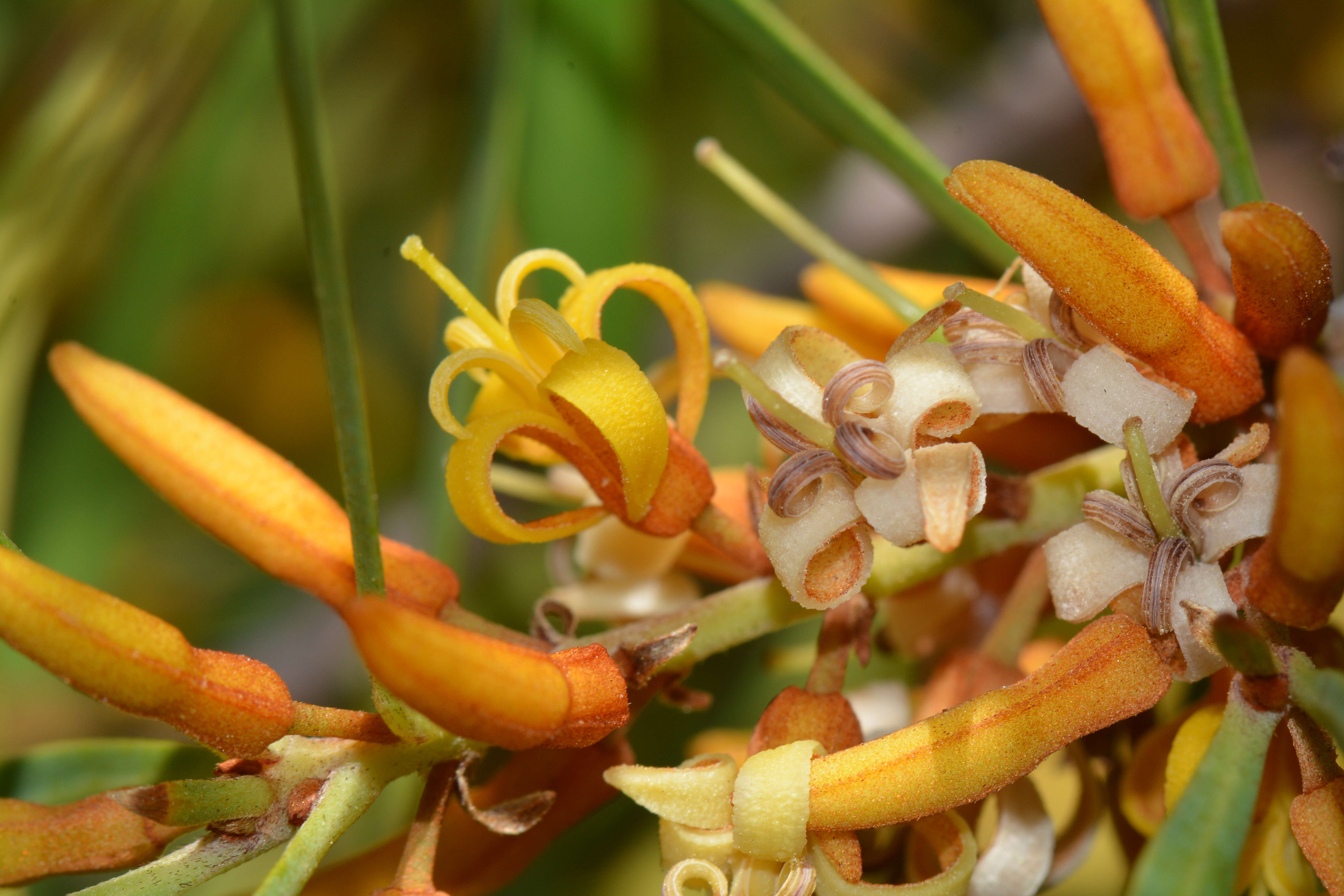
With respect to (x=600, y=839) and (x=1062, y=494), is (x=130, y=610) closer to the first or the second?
(x=1062, y=494)

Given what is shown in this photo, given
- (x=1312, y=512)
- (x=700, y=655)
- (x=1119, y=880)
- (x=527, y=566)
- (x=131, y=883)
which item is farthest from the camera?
(x=527, y=566)

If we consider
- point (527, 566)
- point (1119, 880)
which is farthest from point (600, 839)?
point (1119, 880)

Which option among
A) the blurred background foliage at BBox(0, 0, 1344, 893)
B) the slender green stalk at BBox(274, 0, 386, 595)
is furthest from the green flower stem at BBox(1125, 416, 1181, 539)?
the blurred background foliage at BBox(0, 0, 1344, 893)

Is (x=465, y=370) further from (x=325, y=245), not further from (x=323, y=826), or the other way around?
(x=323, y=826)

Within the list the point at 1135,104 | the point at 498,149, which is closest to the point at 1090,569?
the point at 1135,104

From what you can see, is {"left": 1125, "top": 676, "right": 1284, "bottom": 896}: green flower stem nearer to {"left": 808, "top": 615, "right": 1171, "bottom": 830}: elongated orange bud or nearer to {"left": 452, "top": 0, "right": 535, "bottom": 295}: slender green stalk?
{"left": 808, "top": 615, "right": 1171, "bottom": 830}: elongated orange bud

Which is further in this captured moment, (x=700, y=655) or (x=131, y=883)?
(x=700, y=655)

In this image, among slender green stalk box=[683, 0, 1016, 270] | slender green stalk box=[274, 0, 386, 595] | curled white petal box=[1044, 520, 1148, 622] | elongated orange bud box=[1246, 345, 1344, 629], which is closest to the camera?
elongated orange bud box=[1246, 345, 1344, 629]
